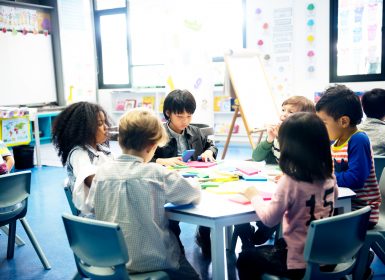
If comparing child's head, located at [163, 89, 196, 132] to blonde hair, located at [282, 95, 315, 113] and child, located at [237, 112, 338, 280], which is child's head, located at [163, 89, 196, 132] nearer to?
blonde hair, located at [282, 95, 315, 113]

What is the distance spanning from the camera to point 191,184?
5.21 ft

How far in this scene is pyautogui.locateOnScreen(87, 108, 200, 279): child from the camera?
4.91 feet

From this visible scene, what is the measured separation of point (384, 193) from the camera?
2.03 meters

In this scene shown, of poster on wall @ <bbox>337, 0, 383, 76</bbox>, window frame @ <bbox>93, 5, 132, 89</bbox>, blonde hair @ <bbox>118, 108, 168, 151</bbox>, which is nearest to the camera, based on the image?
blonde hair @ <bbox>118, 108, 168, 151</bbox>

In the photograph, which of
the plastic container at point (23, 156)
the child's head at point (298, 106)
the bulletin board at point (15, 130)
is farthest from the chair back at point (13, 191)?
the plastic container at point (23, 156)

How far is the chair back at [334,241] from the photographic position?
1.33 meters

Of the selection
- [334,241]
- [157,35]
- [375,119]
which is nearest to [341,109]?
[334,241]

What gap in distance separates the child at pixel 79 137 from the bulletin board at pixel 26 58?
536 centimetres

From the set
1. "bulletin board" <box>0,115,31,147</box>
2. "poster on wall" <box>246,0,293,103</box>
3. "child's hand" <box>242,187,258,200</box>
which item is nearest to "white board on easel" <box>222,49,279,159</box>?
"poster on wall" <box>246,0,293,103</box>

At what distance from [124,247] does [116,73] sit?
6997 mm

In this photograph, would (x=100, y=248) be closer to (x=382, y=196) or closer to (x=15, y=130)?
(x=382, y=196)

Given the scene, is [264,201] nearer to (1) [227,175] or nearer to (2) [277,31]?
(1) [227,175]

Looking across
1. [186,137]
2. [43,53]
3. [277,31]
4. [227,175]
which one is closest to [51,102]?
[43,53]

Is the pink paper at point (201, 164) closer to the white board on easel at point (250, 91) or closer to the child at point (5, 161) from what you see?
the child at point (5, 161)
